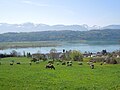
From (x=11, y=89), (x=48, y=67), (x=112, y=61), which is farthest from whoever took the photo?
(x=112, y=61)

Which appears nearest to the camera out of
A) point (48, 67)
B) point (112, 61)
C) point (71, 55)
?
point (48, 67)

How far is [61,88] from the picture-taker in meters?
19.1

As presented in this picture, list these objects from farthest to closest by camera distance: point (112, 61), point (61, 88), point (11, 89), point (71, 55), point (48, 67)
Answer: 1. point (71, 55)
2. point (112, 61)
3. point (48, 67)
4. point (61, 88)
5. point (11, 89)

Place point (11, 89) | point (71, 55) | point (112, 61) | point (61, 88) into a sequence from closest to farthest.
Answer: point (11, 89), point (61, 88), point (112, 61), point (71, 55)

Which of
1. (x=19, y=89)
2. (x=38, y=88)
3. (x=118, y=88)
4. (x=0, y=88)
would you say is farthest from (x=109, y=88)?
(x=0, y=88)

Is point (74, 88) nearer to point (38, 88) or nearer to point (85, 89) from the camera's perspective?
point (85, 89)

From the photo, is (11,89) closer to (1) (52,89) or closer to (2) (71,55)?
(1) (52,89)

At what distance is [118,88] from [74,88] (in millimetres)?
3216

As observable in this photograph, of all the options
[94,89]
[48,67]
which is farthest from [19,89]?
[48,67]

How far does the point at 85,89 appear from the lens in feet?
62.6

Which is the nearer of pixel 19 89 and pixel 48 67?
pixel 19 89

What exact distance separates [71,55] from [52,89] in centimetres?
8382

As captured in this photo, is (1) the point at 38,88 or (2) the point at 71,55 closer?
(1) the point at 38,88

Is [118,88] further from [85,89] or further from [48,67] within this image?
[48,67]
